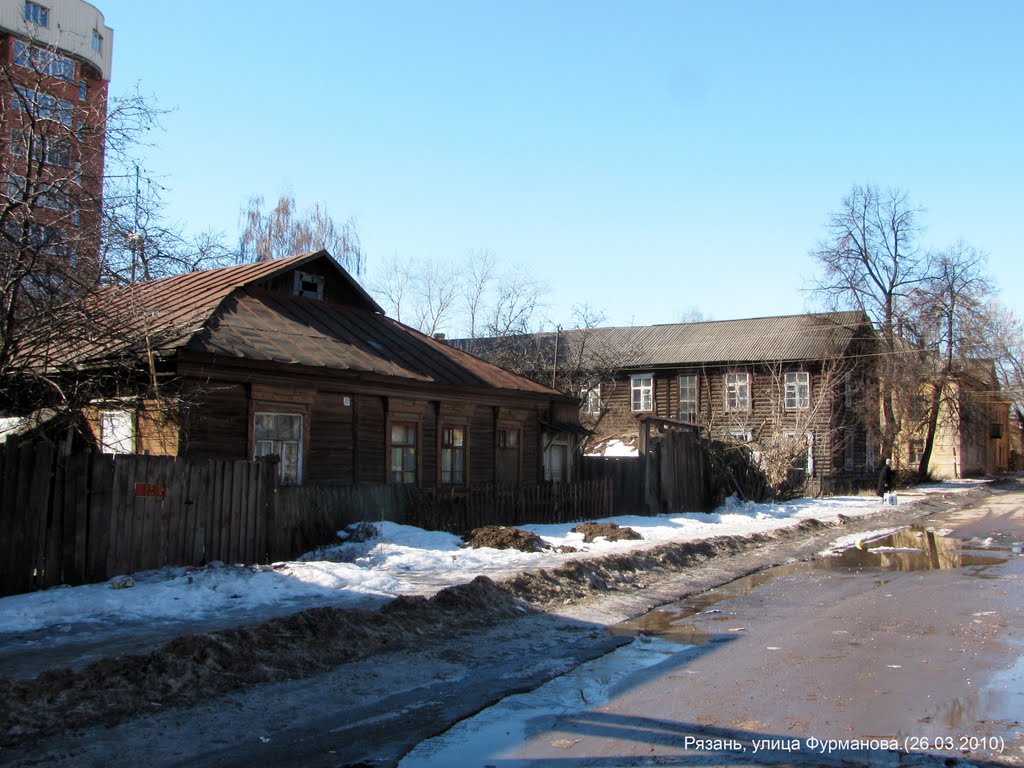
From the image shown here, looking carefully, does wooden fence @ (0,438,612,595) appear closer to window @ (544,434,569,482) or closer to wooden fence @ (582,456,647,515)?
wooden fence @ (582,456,647,515)

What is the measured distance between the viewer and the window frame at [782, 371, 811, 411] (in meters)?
42.1

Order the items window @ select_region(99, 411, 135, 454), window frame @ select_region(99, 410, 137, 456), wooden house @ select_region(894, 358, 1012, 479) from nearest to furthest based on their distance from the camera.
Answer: window frame @ select_region(99, 410, 137, 456), window @ select_region(99, 411, 135, 454), wooden house @ select_region(894, 358, 1012, 479)

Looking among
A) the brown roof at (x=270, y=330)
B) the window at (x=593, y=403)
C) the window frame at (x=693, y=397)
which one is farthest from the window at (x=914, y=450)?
the brown roof at (x=270, y=330)

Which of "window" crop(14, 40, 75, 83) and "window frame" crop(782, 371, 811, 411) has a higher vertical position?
"window" crop(14, 40, 75, 83)

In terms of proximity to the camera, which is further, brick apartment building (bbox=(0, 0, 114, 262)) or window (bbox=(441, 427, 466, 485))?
window (bbox=(441, 427, 466, 485))

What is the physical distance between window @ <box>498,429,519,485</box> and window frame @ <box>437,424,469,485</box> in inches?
58.0

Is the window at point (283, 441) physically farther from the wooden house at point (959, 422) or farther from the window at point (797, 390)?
the wooden house at point (959, 422)

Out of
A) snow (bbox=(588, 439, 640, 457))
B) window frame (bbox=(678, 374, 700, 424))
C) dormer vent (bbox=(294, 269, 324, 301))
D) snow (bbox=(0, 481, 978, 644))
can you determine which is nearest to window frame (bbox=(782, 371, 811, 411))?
window frame (bbox=(678, 374, 700, 424))

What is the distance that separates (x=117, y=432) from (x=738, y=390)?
34.1 m

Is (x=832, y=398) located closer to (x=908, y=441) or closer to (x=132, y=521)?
(x=908, y=441)

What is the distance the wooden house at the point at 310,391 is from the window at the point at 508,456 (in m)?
0.04

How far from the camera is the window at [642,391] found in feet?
153

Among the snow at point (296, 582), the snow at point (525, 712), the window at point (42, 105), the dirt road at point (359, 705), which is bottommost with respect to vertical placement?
the snow at point (525, 712)

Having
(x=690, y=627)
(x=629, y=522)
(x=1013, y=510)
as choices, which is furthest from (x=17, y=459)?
(x=1013, y=510)
